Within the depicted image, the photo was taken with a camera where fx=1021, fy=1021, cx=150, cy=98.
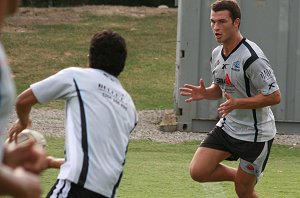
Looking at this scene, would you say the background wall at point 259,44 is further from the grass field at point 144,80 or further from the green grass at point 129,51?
the green grass at point 129,51

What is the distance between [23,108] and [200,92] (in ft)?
11.2

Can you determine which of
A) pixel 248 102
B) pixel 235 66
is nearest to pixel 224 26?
pixel 235 66

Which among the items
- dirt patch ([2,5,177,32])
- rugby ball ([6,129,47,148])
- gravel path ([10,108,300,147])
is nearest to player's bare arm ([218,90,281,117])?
rugby ball ([6,129,47,148])

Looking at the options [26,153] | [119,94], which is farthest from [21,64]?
[26,153]

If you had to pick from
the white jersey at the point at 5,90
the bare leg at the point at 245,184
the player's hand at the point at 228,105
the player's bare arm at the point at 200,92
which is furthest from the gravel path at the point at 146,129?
the white jersey at the point at 5,90

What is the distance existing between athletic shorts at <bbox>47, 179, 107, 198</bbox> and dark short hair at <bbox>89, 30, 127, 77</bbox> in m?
0.74

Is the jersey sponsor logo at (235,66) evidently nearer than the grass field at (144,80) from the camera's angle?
Yes

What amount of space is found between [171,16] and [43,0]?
15.1ft

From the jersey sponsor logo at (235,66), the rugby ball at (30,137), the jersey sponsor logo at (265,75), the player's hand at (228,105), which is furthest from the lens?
the jersey sponsor logo at (235,66)

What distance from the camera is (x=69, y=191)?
20.1 ft

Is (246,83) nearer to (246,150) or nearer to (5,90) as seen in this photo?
(246,150)

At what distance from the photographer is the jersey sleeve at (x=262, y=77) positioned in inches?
355

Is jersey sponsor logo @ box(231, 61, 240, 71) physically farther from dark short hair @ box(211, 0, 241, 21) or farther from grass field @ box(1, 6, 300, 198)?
grass field @ box(1, 6, 300, 198)

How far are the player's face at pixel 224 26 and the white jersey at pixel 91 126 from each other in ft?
10.8
